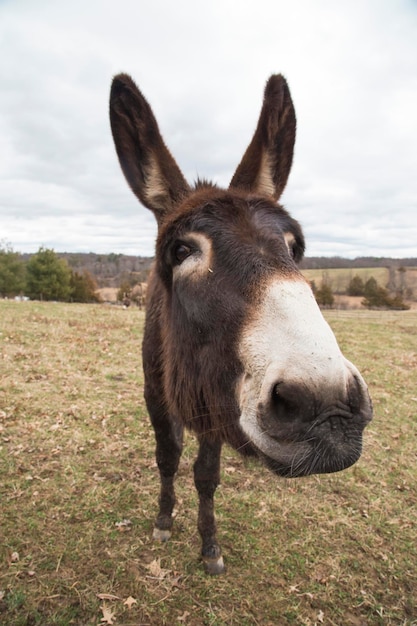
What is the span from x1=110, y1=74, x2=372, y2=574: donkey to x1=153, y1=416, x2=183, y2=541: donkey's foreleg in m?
0.12

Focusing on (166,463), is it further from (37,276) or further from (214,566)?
(37,276)

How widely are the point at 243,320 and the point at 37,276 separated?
48.9 meters

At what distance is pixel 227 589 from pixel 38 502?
262cm

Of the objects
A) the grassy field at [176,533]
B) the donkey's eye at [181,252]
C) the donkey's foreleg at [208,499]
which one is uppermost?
the donkey's eye at [181,252]

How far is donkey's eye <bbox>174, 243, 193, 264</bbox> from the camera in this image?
2473 mm

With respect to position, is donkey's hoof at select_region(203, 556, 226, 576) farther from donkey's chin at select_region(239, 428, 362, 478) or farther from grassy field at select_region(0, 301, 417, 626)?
donkey's chin at select_region(239, 428, 362, 478)

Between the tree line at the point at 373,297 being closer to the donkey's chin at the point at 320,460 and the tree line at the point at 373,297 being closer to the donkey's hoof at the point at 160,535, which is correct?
the donkey's hoof at the point at 160,535

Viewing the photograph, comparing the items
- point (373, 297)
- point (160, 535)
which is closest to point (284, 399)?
point (160, 535)

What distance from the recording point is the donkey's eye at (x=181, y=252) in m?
2.47

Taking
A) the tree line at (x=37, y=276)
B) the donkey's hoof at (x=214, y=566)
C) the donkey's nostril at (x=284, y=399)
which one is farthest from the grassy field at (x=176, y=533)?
the tree line at (x=37, y=276)

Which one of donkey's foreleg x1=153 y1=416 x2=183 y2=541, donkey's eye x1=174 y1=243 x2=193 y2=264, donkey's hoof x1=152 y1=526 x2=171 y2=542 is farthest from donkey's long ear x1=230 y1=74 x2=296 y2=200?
donkey's hoof x1=152 y1=526 x2=171 y2=542

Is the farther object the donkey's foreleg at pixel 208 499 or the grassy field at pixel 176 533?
the donkey's foreleg at pixel 208 499

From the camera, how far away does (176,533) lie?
425 centimetres

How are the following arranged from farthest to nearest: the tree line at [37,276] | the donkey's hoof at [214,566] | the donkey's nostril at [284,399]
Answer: the tree line at [37,276] → the donkey's hoof at [214,566] → the donkey's nostril at [284,399]
